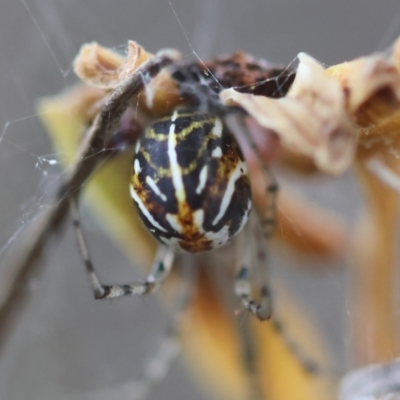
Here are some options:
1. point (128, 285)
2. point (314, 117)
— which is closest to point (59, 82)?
point (128, 285)

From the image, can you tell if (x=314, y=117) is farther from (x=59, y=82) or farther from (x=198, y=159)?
(x=59, y=82)

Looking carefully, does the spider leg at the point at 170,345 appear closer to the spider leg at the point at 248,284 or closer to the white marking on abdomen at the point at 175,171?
the spider leg at the point at 248,284

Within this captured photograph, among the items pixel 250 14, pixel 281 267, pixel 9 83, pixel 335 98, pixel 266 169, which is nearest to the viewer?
pixel 335 98

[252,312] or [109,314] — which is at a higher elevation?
[109,314]

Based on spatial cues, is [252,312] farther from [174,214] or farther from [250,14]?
[250,14]

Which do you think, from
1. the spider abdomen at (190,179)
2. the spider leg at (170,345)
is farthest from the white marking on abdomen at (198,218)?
the spider leg at (170,345)

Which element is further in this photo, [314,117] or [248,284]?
[248,284]

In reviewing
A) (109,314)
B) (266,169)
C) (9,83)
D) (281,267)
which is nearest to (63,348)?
(109,314)
